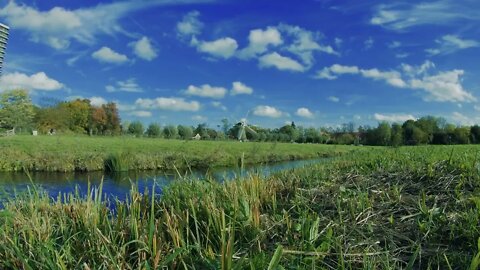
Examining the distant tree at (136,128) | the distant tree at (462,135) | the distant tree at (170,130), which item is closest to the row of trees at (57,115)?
the distant tree at (136,128)

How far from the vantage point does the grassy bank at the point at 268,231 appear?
118 inches

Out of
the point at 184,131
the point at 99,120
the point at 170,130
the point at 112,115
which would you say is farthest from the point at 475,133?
the point at 112,115

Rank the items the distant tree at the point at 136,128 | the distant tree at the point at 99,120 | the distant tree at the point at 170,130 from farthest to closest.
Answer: the distant tree at the point at 99,120 → the distant tree at the point at 136,128 → the distant tree at the point at 170,130

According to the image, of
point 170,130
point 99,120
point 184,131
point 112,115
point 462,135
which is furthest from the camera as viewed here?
point 112,115

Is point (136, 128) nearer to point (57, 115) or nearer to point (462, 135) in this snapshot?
point (57, 115)

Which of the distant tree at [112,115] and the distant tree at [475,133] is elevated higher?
the distant tree at [112,115]

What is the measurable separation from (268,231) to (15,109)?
236ft

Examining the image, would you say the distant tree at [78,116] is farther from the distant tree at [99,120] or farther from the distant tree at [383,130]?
the distant tree at [383,130]

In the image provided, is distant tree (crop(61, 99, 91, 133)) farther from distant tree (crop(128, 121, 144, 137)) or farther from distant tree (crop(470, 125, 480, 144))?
distant tree (crop(470, 125, 480, 144))

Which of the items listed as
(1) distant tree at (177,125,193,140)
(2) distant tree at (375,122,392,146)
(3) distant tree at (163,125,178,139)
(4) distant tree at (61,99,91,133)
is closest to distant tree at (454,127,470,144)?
(2) distant tree at (375,122,392,146)

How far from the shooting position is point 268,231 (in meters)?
3.65

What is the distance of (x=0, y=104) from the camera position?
69312 mm

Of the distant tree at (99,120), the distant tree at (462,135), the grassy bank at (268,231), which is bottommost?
the grassy bank at (268,231)

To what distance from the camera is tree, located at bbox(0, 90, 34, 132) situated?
6297 centimetres
